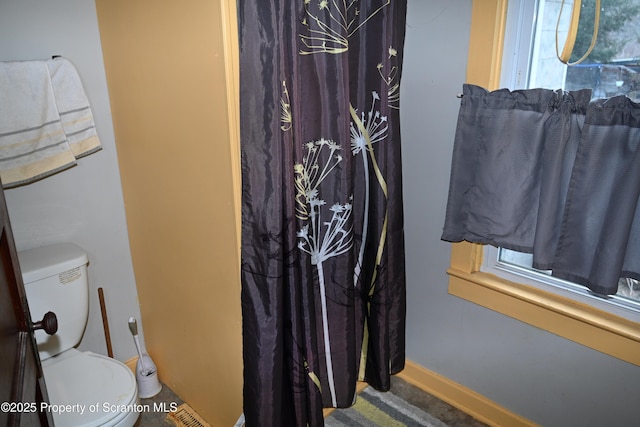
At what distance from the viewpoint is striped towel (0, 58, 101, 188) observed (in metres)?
1.57

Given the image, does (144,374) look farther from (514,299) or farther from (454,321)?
(514,299)

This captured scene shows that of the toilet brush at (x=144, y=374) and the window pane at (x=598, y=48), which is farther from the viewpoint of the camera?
the toilet brush at (x=144, y=374)

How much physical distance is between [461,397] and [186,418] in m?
1.16

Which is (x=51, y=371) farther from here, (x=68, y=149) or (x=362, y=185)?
(x=362, y=185)

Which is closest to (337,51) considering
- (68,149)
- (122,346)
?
(68,149)

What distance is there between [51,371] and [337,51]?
1479 mm

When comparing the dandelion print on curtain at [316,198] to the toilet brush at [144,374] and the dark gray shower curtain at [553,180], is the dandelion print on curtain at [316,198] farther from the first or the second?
the toilet brush at [144,374]

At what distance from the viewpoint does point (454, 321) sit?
6.26 feet

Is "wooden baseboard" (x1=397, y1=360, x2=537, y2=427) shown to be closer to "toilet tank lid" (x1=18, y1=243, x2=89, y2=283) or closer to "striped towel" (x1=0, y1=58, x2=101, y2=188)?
"toilet tank lid" (x1=18, y1=243, x2=89, y2=283)

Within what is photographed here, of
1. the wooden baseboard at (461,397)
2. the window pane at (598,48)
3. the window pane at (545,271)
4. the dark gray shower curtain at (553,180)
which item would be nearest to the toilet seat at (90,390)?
the wooden baseboard at (461,397)

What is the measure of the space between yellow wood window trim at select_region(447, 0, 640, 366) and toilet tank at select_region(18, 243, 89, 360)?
1480mm

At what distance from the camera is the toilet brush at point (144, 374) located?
6.54 ft

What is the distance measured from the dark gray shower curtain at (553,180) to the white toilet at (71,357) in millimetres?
1316

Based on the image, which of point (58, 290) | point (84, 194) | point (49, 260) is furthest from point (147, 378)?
point (84, 194)
